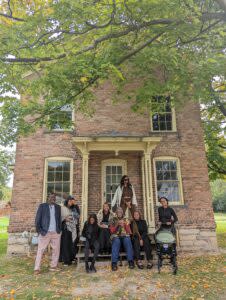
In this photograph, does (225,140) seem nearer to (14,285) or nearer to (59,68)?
(59,68)

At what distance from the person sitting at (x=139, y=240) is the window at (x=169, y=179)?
3029 mm

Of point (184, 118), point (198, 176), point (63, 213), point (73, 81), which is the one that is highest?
point (184, 118)

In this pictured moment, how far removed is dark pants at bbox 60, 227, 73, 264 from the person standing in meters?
0.43

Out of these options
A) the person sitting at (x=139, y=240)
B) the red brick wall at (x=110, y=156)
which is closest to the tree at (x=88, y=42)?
the red brick wall at (x=110, y=156)

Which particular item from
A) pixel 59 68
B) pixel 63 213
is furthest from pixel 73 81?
pixel 63 213

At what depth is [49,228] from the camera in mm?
6336

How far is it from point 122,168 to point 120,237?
380 centimetres

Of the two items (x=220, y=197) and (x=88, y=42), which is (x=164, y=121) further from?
(x=220, y=197)

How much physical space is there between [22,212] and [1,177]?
88.1ft

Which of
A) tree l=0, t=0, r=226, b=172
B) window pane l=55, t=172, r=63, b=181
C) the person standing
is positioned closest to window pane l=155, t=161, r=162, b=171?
tree l=0, t=0, r=226, b=172

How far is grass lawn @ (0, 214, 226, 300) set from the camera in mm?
4434

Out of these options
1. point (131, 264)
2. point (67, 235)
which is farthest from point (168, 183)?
point (67, 235)

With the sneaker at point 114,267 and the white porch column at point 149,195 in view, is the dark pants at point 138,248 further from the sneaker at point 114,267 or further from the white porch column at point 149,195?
the white porch column at point 149,195

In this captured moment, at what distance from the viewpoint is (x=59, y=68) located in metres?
5.48
